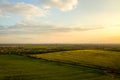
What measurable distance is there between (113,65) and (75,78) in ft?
72.7

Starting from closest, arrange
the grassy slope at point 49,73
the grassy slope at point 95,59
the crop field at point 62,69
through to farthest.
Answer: the grassy slope at point 49,73, the crop field at point 62,69, the grassy slope at point 95,59

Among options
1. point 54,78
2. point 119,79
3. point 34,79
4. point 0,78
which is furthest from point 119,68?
point 0,78

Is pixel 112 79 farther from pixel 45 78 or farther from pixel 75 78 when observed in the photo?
pixel 45 78

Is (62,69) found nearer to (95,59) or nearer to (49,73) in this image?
(49,73)

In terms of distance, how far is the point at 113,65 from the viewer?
57688mm

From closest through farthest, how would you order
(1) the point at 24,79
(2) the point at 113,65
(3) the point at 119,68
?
1. (1) the point at 24,79
2. (3) the point at 119,68
3. (2) the point at 113,65

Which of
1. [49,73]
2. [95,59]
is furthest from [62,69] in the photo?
[95,59]

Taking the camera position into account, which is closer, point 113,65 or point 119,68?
point 119,68

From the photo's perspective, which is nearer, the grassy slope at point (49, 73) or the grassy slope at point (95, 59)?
the grassy slope at point (49, 73)

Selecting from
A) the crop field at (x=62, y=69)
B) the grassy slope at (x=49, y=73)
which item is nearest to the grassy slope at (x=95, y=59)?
the crop field at (x=62, y=69)

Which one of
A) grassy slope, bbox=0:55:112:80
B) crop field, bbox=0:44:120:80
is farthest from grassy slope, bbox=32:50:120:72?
grassy slope, bbox=0:55:112:80

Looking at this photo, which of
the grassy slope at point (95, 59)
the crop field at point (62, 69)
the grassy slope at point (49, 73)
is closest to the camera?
the grassy slope at point (49, 73)

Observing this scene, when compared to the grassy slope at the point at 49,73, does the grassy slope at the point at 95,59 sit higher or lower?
higher

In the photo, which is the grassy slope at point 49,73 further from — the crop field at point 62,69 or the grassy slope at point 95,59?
the grassy slope at point 95,59
